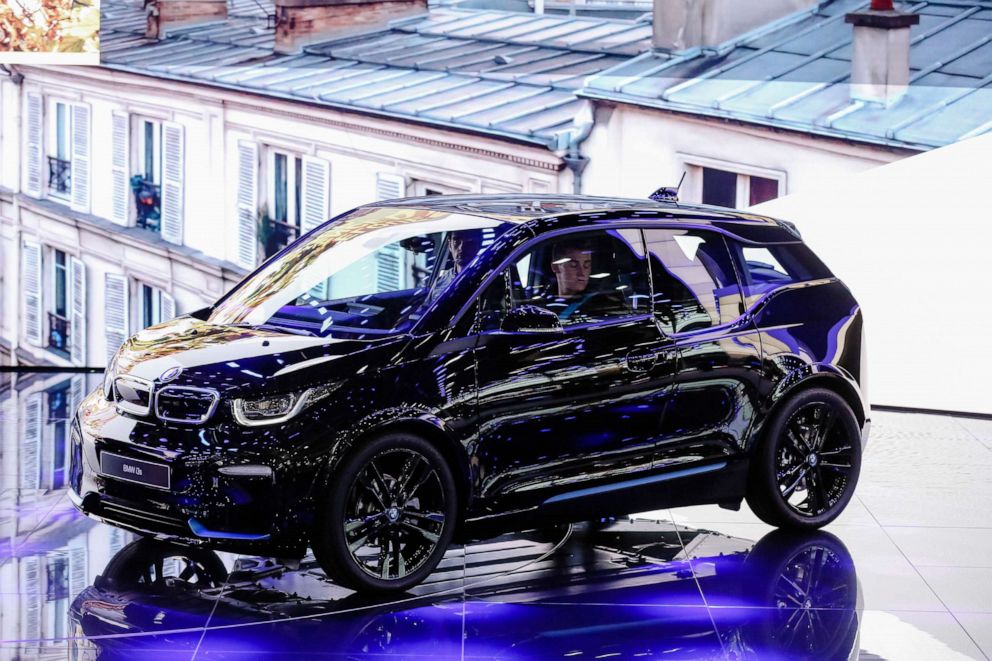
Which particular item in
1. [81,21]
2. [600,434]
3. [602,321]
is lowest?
[600,434]

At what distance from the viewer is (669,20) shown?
36.4ft

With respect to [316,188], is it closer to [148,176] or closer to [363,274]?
[148,176]

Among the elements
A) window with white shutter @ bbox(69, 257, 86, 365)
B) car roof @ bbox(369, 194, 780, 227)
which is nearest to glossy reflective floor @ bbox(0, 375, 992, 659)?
car roof @ bbox(369, 194, 780, 227)

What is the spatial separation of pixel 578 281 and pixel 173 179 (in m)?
6.77

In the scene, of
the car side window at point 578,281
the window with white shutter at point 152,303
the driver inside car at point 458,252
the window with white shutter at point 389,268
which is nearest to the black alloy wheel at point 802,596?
the car side window at point 578,281

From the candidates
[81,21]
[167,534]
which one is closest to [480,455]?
[167,534]

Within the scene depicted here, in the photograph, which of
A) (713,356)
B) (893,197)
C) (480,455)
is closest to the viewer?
(480,455)

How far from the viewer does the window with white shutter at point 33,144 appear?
11.9m

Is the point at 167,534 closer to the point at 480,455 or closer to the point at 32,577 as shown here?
the point at 32,577

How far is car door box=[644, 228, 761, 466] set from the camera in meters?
6.57

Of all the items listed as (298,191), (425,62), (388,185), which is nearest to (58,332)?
(298,191)

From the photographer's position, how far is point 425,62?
11.8 metres

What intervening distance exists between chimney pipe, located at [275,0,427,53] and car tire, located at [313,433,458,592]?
679 centimetres

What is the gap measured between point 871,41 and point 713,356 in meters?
4.56
